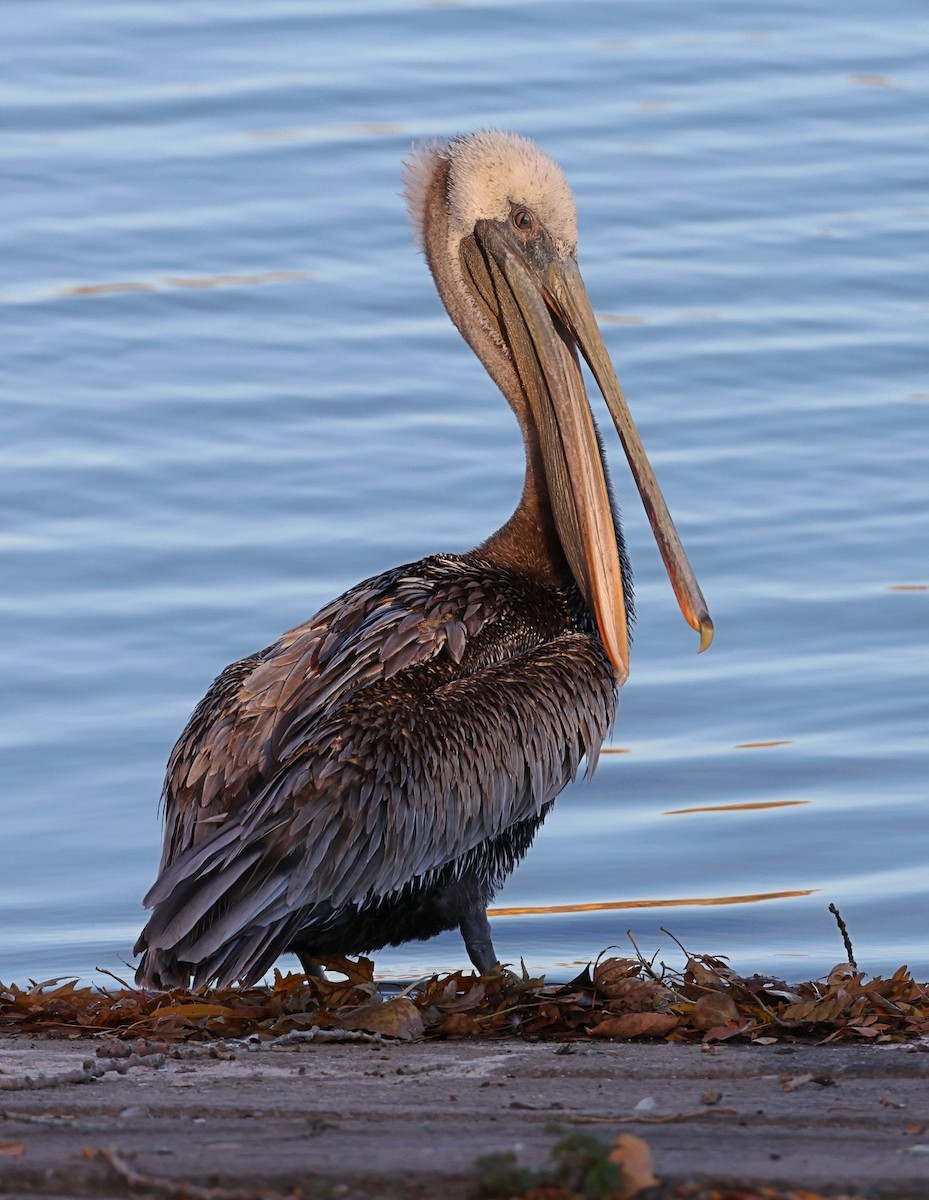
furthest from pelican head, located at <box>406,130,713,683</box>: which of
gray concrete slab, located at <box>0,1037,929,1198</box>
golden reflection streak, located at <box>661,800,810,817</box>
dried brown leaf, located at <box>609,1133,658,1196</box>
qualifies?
dried brown leaf, located at <box>609,1133,658,1196</box>

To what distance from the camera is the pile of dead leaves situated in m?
4.61

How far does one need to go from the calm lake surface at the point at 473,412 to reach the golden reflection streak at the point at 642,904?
0.02 metres

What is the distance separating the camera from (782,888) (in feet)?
24.1

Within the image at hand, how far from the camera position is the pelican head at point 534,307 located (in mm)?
6027

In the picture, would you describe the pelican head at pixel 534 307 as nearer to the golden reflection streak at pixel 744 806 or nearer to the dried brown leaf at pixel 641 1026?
the dried brown leaf at pixel 641 1026

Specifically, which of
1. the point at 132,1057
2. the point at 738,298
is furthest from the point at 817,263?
the point at 132,1057

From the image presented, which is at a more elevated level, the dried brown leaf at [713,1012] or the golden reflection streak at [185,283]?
the golden reflection streak at [185,283]

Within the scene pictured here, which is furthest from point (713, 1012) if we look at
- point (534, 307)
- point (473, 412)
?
point (473, 412)

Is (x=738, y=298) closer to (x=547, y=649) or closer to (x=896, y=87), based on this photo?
(x=896, y=87)

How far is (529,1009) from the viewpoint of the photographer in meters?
4.86

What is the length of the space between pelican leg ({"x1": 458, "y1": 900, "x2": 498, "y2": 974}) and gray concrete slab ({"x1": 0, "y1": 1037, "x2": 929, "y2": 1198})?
88cm

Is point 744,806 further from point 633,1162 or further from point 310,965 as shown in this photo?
point 633,1162

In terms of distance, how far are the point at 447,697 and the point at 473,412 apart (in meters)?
6.26

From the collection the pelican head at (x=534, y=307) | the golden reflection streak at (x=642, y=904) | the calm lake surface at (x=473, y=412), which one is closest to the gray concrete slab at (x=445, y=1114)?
the pelican head at (x=534, y=307)
